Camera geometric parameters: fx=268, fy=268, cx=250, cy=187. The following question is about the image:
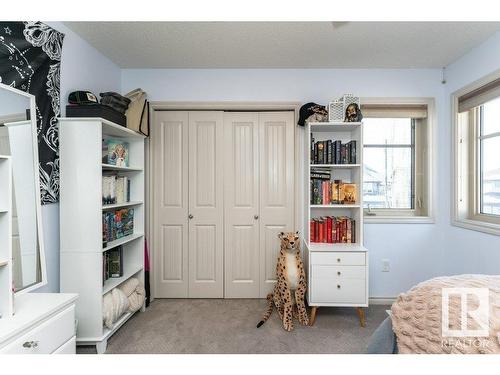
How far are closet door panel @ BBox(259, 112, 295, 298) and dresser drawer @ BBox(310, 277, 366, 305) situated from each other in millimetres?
638

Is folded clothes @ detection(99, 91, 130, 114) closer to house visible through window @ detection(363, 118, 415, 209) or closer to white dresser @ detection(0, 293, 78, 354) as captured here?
white dresser @ detection(0, 293, 78, 354)

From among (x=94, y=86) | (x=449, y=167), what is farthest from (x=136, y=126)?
(x=449, y=167)

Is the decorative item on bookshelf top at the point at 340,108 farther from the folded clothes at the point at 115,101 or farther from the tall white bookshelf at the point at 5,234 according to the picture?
the tall white bookshelf at the point at 5,234

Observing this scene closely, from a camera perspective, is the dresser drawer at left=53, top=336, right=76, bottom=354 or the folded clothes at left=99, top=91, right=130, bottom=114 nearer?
the dresser drawer at left=53, top=336, right=76, bottom=354

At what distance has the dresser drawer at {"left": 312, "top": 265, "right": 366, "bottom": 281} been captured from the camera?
2.33 m

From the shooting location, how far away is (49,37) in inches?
73.3

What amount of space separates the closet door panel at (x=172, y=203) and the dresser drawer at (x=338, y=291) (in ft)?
4.61

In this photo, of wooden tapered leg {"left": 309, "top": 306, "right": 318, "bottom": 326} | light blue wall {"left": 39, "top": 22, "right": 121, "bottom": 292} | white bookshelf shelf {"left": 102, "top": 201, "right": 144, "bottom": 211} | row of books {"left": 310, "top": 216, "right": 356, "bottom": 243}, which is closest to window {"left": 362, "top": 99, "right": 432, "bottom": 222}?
row of books {"left": 310, "top": 216, "right": 356, "bottom": 243}

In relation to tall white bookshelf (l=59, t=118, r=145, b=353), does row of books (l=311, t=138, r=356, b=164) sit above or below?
above

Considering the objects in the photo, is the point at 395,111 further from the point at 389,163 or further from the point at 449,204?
the point at 449,204

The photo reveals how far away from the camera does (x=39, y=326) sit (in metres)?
1.23

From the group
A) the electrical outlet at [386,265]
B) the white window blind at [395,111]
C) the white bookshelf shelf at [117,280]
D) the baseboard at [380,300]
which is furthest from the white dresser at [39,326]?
the white window blind at [395,111]

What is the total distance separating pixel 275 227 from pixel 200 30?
6.46 ft

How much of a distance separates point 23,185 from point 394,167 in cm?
322
